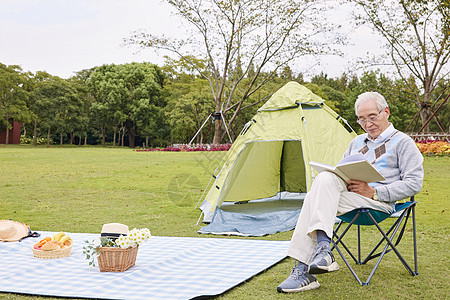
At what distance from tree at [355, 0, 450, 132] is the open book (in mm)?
14429

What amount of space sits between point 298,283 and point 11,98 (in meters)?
30.0

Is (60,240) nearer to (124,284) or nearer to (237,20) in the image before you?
(124,284)

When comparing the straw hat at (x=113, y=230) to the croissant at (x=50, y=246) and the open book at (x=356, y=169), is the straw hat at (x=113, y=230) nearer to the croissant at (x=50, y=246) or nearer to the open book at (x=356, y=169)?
the croissant at (x=50, y=246)

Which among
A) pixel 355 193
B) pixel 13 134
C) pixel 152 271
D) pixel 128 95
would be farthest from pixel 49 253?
pixel 13 134

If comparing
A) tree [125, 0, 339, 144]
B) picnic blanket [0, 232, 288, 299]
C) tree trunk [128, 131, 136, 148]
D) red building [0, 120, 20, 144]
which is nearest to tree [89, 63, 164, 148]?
tree trunk [128, 131, 136, 148]

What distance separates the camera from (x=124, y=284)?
8.91 feet

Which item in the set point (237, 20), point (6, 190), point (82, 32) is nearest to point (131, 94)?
point (82, 32)

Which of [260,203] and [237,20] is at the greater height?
[237,20]

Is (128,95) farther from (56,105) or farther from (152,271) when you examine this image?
(152,271)

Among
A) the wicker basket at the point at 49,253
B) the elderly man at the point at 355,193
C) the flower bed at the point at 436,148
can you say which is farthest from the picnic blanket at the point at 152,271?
the flower bed at the point at 436,148

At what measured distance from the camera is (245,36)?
664 inches

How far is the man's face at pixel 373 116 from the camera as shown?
2840 millimetres

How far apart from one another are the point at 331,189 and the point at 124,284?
1450 millimetres

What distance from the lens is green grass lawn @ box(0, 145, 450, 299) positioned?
2639mm
